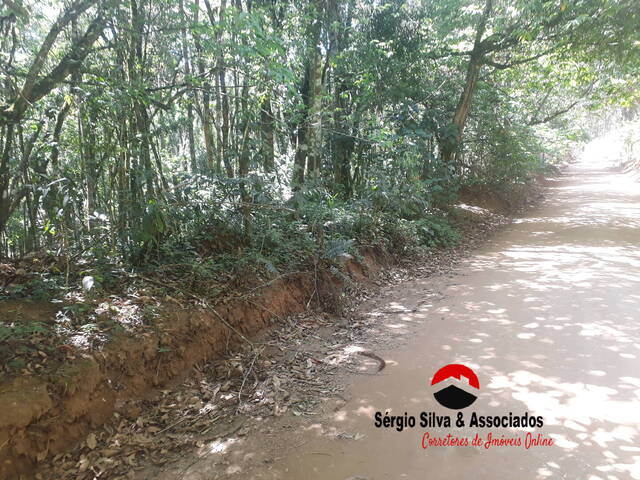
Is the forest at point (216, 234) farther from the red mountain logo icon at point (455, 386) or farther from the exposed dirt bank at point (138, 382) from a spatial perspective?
the red mountain logo icon at point (455, 386)

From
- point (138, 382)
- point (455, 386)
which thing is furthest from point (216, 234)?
point (455, 386)

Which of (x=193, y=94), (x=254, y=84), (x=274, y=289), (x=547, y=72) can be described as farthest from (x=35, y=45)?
(x=547, y=72)

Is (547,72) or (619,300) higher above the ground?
(547,72)

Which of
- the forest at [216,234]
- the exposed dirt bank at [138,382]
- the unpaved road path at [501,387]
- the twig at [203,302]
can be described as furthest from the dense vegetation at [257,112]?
the unpaved road path at [501,387]

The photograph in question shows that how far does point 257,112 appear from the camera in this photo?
20.1 ft

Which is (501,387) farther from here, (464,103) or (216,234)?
(464,103)

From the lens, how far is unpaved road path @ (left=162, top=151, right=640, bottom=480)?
2.65m

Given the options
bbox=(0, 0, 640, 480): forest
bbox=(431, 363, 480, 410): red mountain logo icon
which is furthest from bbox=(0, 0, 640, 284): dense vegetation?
bbox=(431, 363, 480, 410): red mountain logo icon

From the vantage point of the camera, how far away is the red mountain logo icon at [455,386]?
327 centimetres

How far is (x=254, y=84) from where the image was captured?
5629 mm

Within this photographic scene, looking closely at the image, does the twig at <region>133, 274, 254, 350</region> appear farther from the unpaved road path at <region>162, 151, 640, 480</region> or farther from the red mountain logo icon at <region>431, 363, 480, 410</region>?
the red mountain logo icon at <region>431, 363, 480, 410</region>

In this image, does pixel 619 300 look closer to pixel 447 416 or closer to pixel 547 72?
pixel 447 416

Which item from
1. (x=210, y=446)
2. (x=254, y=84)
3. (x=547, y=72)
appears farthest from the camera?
(x=547, y=72)

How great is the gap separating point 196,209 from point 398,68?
6.40 meters
